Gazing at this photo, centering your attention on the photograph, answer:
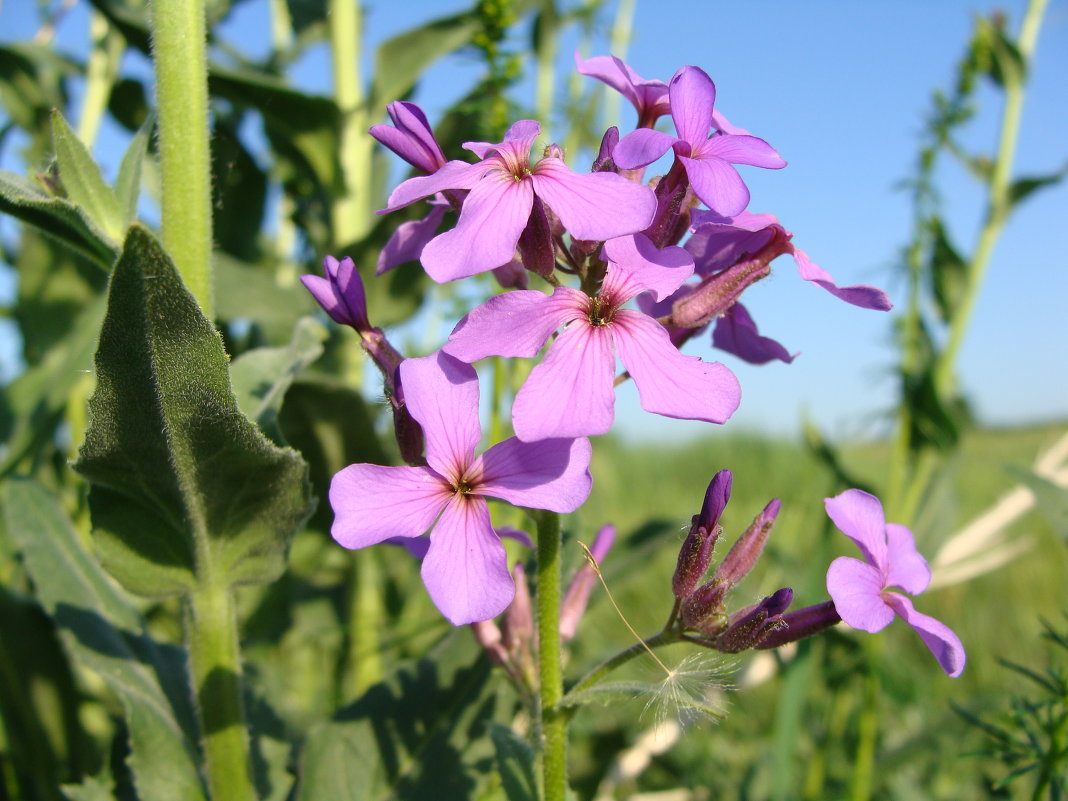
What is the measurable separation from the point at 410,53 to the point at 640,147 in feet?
4.21

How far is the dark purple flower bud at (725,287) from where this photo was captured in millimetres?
987

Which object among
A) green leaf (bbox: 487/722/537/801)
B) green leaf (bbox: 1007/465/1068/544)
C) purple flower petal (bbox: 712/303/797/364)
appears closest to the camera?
green leaf (bbox: 487/722/537/801)

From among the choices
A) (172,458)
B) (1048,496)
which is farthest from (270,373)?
(1048,496)

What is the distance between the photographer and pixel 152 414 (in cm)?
98

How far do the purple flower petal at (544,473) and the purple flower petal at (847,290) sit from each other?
35cm

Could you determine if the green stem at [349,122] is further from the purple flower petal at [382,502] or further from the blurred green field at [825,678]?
the purple flower petal at [382,502]

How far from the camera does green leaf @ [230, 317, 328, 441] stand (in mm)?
1119


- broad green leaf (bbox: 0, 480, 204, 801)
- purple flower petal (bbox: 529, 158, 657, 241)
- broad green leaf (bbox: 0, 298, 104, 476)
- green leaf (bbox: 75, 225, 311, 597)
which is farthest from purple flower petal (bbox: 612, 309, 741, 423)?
broad green leaf (bbox: 0, 298, 104, 476)

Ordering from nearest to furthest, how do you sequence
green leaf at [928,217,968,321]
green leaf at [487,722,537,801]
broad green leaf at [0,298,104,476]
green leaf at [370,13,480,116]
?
green leaf at [487,722,537,801] < broad green leaf at [0,298,104,476] < green leaf at [370,13,480,116] < green leaf at [928,217,968,321]

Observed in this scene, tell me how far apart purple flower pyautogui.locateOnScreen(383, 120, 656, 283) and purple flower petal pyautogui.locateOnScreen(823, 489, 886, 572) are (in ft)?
1.15

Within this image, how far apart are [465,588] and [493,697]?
564 mm

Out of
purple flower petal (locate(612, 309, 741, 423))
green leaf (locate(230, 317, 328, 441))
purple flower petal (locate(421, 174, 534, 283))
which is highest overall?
purple flower petal (locate(421, 174, 534, 283))

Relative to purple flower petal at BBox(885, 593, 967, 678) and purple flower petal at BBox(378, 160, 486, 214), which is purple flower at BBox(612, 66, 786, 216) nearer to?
purple flower petal at BBox(378, 160, 486, 214)

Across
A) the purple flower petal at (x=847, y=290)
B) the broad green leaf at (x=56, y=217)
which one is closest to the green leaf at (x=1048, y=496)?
the purple flower petal at (x=847, y=290)
